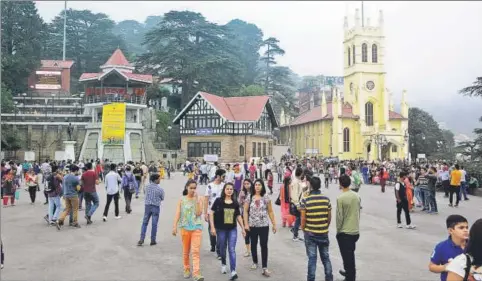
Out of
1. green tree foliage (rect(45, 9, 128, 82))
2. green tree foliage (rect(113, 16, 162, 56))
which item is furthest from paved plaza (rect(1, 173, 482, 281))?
green tree foliage (rect(113, 16, 162, 56))

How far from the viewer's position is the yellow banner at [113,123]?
150 feet

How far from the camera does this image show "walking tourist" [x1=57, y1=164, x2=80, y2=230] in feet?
36.7

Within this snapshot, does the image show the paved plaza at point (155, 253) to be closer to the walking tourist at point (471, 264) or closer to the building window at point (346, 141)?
the walking tourist at point (471, 264)

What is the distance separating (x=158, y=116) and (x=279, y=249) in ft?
155

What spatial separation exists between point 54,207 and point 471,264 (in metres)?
11.4

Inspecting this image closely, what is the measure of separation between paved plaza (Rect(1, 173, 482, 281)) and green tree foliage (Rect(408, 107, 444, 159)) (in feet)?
184

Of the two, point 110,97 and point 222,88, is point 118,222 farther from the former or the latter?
point 222,88

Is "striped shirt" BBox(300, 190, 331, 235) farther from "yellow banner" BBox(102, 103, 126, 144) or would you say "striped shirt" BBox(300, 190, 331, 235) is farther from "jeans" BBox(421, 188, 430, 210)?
"yellow banner" BBox(102, 103, 126, 144)

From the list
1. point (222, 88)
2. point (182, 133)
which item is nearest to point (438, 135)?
point (222, 88)

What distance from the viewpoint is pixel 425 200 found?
14883mm

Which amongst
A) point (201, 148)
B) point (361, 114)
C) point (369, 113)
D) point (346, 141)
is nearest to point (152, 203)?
point (201, 148)

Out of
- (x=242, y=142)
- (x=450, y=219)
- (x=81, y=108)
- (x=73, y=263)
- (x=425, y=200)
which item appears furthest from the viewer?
(x=81, y=108)

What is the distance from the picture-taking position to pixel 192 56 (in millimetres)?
57219

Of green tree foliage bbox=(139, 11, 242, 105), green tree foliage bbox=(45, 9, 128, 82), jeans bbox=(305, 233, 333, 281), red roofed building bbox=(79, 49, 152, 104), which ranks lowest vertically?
jeans bbox=(305, 233, 333, 281)
